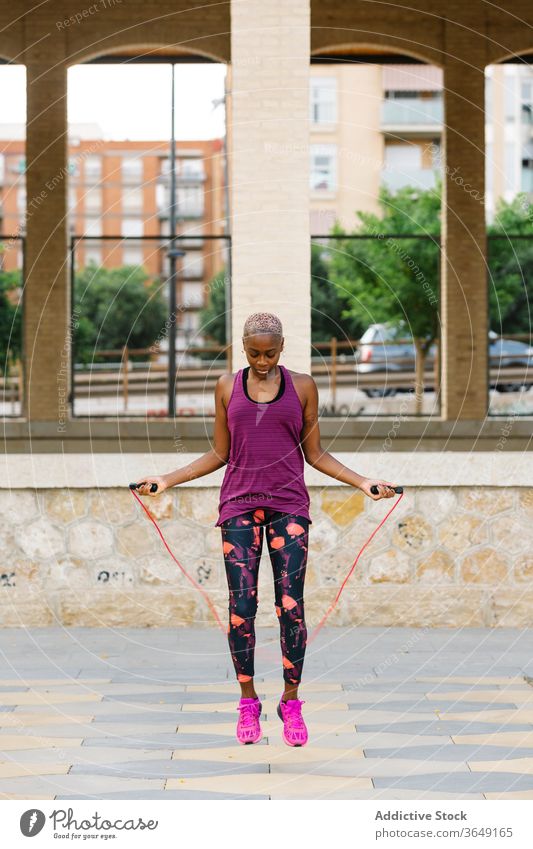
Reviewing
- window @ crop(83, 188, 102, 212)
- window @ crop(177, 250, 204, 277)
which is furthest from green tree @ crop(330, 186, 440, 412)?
window @ crop(83, 188, 102, 212)

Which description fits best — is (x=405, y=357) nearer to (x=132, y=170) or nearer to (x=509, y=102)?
(x=509, y=102)

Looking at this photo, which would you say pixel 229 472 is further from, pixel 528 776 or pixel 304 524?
pixel 528 776


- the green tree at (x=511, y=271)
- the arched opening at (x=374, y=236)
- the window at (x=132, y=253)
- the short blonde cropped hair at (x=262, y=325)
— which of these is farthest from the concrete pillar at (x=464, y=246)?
the window at (x=132, y=253)

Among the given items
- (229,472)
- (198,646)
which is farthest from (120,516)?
(229,472)

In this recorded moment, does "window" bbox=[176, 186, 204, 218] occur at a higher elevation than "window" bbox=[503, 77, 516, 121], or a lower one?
lower

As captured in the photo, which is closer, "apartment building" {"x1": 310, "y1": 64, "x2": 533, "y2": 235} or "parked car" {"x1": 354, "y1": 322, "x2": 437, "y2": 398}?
"parked car" {"x1": 354, "y1": 322, "x2": 437, "y2": 398}

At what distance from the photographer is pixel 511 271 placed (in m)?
37.1

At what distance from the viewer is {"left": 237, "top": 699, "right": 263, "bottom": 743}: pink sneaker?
5.97 metres

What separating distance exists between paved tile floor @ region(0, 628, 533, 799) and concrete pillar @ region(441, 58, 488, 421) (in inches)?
393

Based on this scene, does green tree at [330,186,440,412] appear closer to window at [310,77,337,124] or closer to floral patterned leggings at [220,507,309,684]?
floral patterned leggings at [220,507,309,684]

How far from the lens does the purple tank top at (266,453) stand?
5.71 m

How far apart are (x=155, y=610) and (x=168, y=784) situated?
12.2 feet

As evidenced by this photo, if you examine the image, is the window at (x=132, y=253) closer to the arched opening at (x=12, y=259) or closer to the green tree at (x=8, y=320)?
the arched opening at (x=12, y=259)

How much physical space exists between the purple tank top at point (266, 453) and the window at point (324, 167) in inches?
2460
